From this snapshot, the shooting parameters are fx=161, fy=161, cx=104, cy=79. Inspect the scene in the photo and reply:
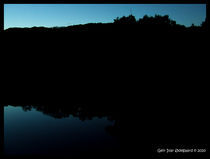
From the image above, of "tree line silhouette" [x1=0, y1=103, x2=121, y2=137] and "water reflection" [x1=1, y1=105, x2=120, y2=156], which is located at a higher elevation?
"tree line silhouette" [x1=0, y1=103, x2=121, y2=137]

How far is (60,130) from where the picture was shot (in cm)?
515

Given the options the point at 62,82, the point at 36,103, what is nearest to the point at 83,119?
the point at 36,103

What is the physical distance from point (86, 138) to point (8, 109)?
4.43 meters

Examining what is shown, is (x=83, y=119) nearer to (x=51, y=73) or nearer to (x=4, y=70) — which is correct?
(x=51, y=73)

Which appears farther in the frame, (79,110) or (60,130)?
(79,110)

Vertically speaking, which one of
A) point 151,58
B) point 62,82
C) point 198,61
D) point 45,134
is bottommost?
point 45,134

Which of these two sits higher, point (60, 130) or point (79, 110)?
point (79, 110)

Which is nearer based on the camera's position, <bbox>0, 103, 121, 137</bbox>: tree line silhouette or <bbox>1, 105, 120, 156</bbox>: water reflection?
<bbox>1, 105, 120, 156</bbox>: water reflection

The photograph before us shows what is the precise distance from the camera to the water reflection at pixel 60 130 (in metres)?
3.90

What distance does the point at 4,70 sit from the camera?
14.4 metres

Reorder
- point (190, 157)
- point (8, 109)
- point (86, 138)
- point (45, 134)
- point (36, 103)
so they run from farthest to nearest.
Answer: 1. point (36, 103)
2. point (8, 109)
3. point (45, 134)
4. point (86, 138)
5. point (190, 157)

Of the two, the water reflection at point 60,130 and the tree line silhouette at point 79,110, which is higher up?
the tree line silhouette at point 79,110

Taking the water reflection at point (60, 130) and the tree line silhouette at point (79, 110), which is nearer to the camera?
the water reflection at point (60, 130)

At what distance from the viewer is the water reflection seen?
3898mm
